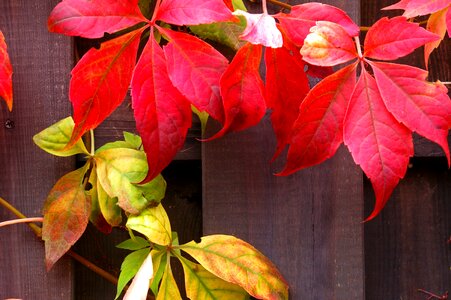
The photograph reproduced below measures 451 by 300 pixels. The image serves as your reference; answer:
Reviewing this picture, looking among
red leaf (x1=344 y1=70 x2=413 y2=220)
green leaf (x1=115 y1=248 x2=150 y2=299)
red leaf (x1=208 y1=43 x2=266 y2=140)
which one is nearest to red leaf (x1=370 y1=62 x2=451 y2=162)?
red leaf (x1=344 y1=70 x2=413 y2=220)

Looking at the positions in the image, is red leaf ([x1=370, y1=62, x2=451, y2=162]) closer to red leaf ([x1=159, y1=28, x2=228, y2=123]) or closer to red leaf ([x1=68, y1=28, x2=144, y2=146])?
red leaf ([x1=159, y1=28, x2=228, y2=123])

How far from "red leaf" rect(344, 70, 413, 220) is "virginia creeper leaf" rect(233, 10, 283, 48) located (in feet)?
0.42

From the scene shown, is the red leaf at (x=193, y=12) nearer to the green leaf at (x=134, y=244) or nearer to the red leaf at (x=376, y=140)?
the red leaf at (x=376, y=140)

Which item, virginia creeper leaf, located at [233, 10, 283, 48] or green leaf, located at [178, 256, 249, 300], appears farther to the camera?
green leaf, located at [178, 256, 249, 300]

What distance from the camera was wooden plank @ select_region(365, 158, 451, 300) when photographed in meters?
0.96

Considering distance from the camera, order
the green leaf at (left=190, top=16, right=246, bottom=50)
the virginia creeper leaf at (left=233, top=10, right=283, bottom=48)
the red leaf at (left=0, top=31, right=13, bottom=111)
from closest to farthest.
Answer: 1. the virginia creeper leaf at (left=233, top=10, right=283, bottom=48)
2. the red leaf at (left=0, top=31, right=13, bottom=111)
3. the green leaf at (left=190, top=16, right=246, bottom=50)

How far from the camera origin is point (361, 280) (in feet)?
2.72

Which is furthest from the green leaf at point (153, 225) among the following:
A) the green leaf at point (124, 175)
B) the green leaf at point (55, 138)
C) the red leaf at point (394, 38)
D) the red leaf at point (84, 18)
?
the red leaf at point (394, 38)

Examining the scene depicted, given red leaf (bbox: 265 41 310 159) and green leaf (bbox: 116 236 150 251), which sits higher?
red leaf (bbox: 265 41 310 159)

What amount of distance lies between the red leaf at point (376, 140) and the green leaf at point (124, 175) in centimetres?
28

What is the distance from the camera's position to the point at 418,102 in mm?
628

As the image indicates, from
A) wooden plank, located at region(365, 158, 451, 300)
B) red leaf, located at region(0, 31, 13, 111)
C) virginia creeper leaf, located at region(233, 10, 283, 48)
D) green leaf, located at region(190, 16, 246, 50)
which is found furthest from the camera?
wooden plank, located at region(365, 158, 451, 300)

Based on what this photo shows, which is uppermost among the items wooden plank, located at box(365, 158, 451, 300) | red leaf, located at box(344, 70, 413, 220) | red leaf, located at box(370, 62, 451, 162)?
red leaf, located at box(370, 62, 451, 162)

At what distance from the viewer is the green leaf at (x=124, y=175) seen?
0.72 meters
